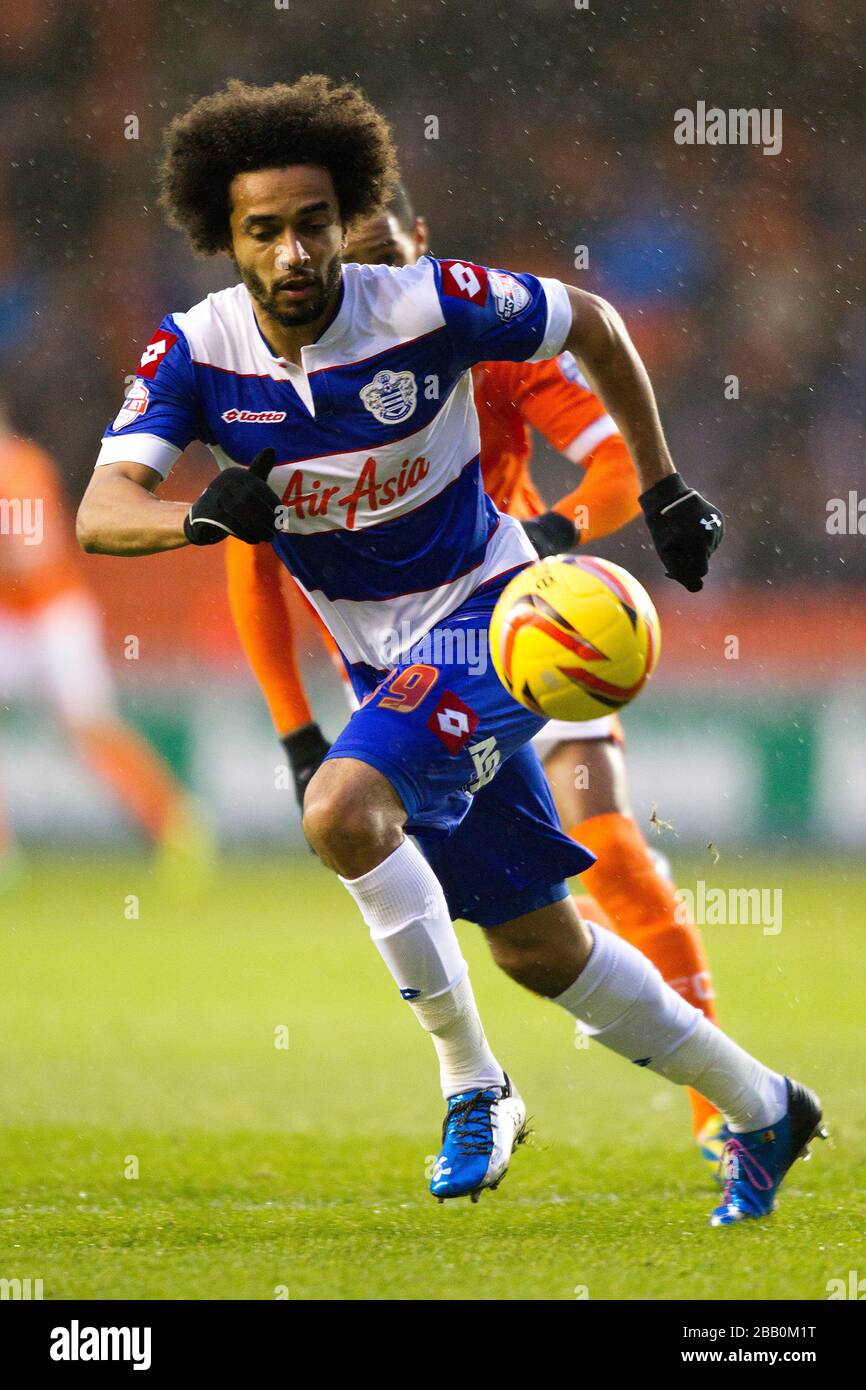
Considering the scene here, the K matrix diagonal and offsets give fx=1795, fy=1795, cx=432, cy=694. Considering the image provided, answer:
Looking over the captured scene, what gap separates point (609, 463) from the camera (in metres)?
5.02

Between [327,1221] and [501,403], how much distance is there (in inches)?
85.8

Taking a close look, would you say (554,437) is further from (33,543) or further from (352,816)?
(33,543)

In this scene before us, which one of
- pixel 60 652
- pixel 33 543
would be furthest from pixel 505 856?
pixel 33 543

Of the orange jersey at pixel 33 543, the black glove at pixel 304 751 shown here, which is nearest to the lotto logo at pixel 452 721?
the black glove at pixel 304 751

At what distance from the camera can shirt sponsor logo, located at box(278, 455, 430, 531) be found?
367cm

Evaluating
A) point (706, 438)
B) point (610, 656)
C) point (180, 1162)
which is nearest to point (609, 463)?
point (610, 656)

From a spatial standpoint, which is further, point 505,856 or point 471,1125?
point 505,856

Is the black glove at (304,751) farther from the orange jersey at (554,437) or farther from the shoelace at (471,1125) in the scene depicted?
the shoelace at (471,1125)

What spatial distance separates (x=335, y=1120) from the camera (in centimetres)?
543

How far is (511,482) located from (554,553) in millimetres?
393

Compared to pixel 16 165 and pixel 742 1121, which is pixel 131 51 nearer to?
pixel 16 165

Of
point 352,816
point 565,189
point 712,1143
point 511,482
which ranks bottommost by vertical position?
point 712,1143

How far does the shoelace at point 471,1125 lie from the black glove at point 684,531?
3.78ft

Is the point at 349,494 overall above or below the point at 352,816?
above
